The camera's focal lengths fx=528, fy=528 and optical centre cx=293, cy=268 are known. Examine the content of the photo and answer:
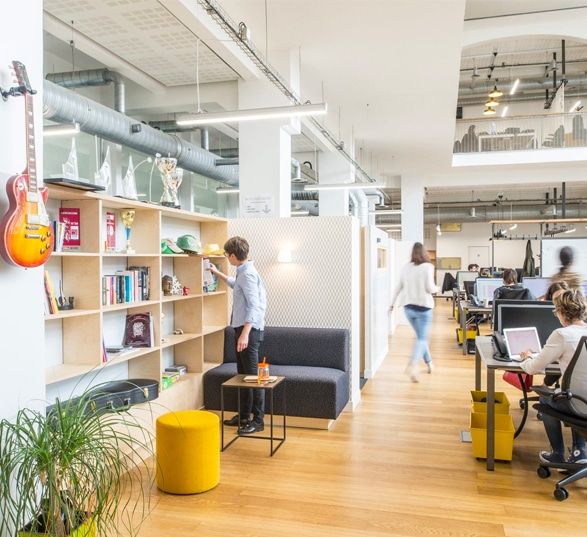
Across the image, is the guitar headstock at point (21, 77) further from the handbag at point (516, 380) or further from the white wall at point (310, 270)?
the handbag at point (516, 380)

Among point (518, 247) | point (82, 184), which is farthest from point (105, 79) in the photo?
point (518, 247)

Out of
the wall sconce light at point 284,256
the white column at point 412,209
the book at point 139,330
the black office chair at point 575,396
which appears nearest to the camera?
the black office chair at point 575,396

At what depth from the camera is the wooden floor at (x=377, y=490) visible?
2.99 metres

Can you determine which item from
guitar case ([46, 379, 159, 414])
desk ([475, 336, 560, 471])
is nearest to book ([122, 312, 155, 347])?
guitar case ([46, 379, 159, 414])

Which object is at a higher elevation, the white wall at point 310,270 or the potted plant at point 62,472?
the white wall at point 310,270

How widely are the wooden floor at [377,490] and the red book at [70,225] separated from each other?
1788 millimetres

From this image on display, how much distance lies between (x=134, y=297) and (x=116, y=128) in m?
3.01

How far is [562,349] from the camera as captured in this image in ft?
10.9

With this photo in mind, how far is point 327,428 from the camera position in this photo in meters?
4.71

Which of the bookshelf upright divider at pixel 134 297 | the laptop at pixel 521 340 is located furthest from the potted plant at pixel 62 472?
the laptop at pixel 521 340

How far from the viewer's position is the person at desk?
332 cm

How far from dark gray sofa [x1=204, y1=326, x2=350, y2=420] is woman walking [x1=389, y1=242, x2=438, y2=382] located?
67.3 inches

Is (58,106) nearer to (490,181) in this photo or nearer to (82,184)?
(82,184)

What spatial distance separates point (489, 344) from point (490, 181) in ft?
34.0
